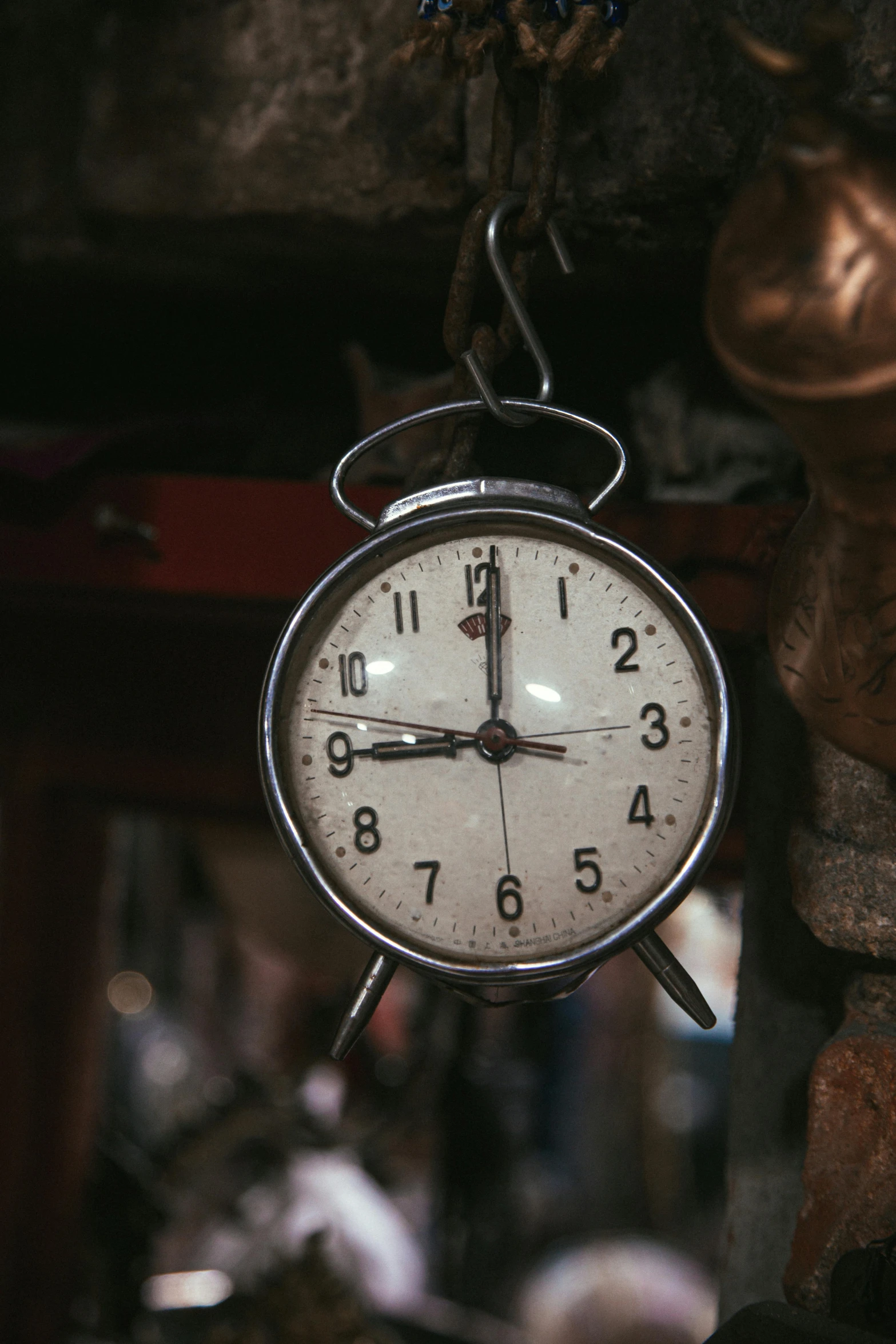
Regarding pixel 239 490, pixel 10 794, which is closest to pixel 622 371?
pixel 239 490

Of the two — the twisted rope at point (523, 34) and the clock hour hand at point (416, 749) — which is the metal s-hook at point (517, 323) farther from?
the clock hour hand at point (416, 749)

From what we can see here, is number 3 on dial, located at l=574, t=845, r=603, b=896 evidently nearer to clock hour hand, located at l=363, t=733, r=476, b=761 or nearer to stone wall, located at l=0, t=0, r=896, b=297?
clock hour hand, located at l=363, t=733, r=476, b=761

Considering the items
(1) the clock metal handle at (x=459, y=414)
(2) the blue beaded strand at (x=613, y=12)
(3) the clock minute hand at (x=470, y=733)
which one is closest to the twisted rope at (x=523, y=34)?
(2) the blue beaded strand at (x=613, y=12)

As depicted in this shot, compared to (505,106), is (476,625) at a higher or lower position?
lower

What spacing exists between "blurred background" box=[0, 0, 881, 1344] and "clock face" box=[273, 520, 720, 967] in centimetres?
23

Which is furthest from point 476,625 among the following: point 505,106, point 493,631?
point 505,106

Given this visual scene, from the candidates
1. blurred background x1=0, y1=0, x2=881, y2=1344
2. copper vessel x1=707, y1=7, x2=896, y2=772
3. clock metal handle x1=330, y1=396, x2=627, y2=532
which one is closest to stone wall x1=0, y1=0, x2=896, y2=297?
blurred background x1=0, y1=0, x2=881, y2=1344

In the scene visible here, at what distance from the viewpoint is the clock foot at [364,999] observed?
688mm

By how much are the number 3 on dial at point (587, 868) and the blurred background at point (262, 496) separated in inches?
12.1

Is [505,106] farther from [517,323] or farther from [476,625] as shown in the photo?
[476,625]

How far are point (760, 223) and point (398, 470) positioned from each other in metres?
0.55

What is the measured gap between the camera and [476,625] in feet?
2.20

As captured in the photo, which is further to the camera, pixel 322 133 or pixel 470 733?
pixel 322 133

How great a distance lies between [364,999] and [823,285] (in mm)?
532
